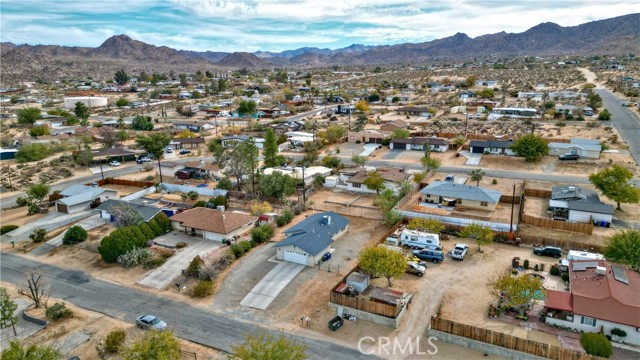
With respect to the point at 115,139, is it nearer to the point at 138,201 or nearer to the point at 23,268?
the point at 138,201

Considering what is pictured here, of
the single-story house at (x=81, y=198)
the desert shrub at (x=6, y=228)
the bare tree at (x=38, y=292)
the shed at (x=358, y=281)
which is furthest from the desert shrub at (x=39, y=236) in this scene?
the shed at (x=358, y=281)

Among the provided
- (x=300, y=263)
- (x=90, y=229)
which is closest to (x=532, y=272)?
(x=300, y=263)

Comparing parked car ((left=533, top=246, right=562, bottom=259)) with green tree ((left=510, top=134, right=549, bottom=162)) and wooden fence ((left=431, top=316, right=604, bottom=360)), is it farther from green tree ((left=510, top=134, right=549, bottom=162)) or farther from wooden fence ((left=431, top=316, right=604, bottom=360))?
green tree ((left=510, top=134, right=549, bottom=162))

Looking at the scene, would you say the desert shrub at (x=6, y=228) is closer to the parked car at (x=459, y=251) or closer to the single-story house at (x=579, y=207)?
the parked car at (x=459, y=251)

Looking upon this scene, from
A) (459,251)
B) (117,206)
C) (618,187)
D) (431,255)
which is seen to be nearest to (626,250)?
(459,251)

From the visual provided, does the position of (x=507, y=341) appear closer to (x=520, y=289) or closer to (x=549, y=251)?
(x=520, y=289)

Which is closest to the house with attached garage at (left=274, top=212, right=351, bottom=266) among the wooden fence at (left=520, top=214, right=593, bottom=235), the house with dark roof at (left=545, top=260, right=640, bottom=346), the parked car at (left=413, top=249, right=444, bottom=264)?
the parked car at (left=413, top=249, right=444, bottom=264)
